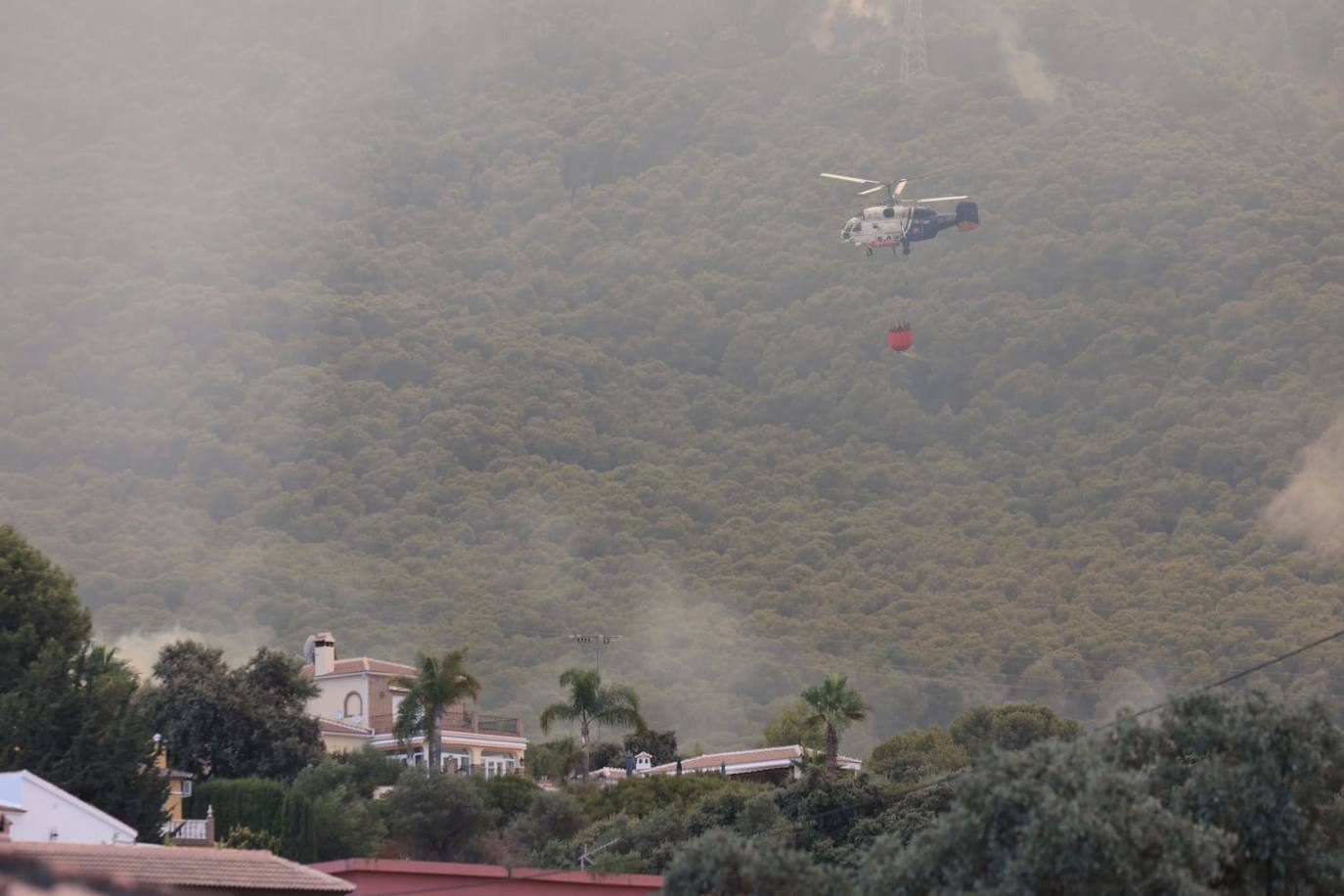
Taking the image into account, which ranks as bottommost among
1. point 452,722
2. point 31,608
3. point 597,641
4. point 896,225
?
point 452,722

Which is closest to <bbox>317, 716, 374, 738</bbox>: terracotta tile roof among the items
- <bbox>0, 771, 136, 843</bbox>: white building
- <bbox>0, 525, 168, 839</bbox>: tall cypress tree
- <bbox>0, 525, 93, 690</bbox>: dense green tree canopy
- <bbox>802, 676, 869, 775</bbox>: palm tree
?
<bbox>0, 525, 93, 690</bbox>: dense green tree canopy

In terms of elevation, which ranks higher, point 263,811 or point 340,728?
point 340,728

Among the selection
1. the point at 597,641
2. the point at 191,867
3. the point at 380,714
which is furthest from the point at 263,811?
the point at 597,641

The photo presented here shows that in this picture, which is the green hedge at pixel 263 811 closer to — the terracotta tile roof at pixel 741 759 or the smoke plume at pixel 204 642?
the terracotta tile roof at pixel 741 759

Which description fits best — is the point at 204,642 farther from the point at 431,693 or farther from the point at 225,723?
the point at 225,723

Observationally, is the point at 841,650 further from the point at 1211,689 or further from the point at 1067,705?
the point at 1211,689

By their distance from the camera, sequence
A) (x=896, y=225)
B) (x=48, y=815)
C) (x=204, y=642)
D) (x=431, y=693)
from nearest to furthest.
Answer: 1. (x=48, y=815)
2. (x=431, y=693)
3. (x=896, y=225)
4. (x=204, y=642)
